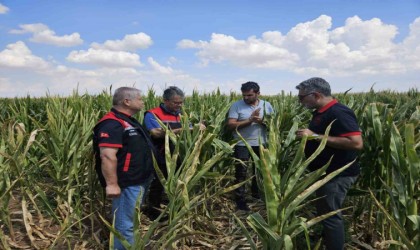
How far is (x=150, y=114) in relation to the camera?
3.63 meters

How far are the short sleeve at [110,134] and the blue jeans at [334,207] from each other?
1596 millimetres

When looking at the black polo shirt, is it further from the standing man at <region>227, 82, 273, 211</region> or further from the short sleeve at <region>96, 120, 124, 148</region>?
the short sleeve at <region>96, 120, 124, 148</region>

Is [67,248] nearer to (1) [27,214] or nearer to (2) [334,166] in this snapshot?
(1) [27,214]

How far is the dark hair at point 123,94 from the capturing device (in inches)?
107

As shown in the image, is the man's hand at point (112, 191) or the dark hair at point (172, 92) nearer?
the man's hand at point (112, 191)

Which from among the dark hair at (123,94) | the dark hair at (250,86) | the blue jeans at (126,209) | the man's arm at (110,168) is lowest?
the blue jeans at (126,209)

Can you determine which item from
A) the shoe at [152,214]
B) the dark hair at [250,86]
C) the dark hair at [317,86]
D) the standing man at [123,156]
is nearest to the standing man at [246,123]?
the dark hair at [250,86]

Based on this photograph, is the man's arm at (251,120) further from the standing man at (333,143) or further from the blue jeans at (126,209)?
the blue jeans at (126,209)

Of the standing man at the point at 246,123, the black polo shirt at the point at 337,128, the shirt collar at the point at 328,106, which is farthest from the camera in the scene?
the standing man at the point at 246,123

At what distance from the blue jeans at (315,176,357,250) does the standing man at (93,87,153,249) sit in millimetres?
1394

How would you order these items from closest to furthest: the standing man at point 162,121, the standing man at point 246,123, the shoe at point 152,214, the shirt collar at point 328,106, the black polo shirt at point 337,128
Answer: the black polo shirt at point 337,128 → the shirt collar at point 328,106 → the standing man at point 162,121 → the shoe at point 152,214 → the standing man at point 246,123

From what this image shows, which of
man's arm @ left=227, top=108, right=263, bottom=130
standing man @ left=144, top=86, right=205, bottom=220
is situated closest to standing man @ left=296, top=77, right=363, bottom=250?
man's arm @ left=227, top=108, right=263, bottom=130

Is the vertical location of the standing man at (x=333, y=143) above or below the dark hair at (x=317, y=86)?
below

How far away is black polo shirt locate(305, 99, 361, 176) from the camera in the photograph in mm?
2604
